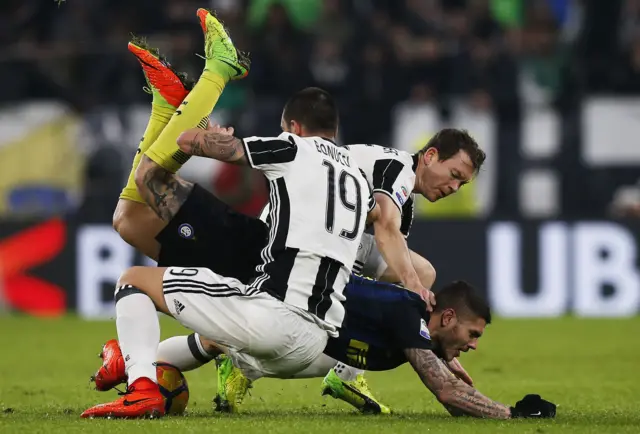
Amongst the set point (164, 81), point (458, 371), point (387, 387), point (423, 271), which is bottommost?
point (387, 387)

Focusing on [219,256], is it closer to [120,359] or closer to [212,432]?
[120,359]

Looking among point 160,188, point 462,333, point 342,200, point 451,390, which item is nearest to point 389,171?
point 342,200

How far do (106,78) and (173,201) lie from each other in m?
9.30

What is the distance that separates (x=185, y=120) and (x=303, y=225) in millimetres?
1004

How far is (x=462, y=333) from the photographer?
260 inches

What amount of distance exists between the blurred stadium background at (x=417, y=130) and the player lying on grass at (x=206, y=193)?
24.9 ft

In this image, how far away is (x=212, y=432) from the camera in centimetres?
570

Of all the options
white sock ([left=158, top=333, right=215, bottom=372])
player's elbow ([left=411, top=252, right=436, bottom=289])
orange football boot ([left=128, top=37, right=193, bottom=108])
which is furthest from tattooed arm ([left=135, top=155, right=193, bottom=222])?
player's elbow ([left=411, top=252, right=436, bottom=289])

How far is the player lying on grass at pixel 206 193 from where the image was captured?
22.4ft

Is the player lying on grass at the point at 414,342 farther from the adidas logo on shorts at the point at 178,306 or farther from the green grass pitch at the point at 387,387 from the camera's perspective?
the adidas logo on shorts at the point at 178,306

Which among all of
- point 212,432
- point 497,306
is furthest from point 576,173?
point 212,432

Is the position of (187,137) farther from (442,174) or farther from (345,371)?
(345,371)

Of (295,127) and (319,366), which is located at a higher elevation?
(295,127)

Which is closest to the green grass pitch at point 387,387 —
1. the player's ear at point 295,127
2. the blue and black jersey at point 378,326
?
the blue and black jersey at point 378,326
